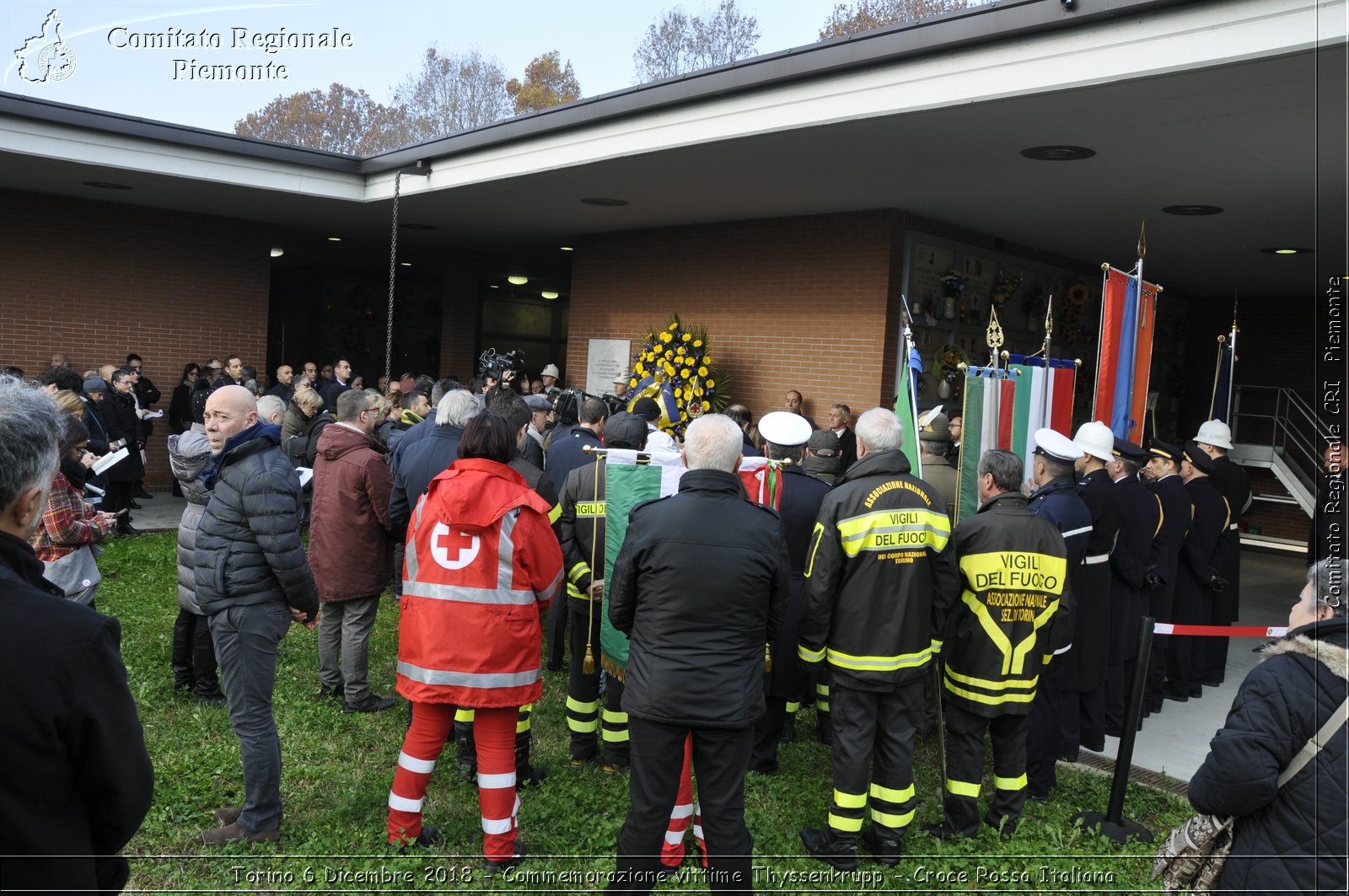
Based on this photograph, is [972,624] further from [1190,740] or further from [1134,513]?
[1190,740]

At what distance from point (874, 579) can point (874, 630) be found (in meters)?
0.22

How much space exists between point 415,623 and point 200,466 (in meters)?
2.37

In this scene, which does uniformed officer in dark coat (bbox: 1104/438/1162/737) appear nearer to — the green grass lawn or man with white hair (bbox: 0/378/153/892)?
the green grass lawn

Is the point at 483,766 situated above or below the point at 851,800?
above

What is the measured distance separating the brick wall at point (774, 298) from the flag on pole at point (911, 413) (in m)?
4.45

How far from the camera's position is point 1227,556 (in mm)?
7207

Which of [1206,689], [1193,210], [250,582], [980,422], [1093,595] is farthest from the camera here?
[1193,210]

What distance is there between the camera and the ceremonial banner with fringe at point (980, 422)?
5.91 meters

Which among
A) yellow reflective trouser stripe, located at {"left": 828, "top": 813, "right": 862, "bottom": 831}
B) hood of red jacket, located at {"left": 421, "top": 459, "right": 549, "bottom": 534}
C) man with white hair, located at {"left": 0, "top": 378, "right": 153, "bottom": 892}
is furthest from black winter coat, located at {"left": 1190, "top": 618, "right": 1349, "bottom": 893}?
man with white hair, located at {"left": 0, "top": 378, "right": 153, "bottom": 892}

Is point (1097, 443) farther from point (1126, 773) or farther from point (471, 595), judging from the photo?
point (471, 595)

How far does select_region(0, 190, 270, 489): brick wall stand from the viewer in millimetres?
12672

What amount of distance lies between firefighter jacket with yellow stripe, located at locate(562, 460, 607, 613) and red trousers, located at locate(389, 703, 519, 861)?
3.65 feet

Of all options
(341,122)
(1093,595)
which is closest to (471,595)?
(1093,595)

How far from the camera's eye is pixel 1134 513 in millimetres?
5691
